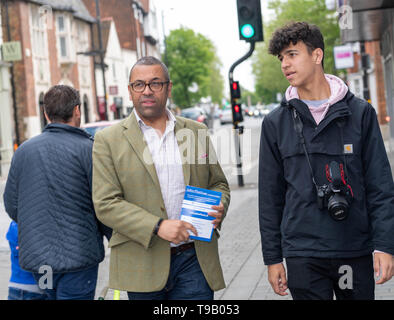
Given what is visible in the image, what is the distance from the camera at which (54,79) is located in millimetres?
41281

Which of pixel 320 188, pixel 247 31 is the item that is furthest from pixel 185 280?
pixel 247 31

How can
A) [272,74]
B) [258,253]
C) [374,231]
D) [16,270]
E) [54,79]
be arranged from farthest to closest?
[272,74], [54,79], [258,253], [16,270], [374,231]

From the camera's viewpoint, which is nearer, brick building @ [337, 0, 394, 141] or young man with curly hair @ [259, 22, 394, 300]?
young man with curly hair @ [259, 22, 394, 300]

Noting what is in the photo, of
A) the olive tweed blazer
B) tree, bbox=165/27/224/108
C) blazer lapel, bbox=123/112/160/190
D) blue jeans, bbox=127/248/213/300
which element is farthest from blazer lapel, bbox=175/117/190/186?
tree, bbox=165/27/224/108

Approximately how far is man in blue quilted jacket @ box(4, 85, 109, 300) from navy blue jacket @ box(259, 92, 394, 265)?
3.57 ft

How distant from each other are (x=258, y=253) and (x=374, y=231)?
5.42 meters

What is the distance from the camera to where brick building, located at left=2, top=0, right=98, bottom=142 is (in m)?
36.4

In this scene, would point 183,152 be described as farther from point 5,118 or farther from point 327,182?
point 5,118

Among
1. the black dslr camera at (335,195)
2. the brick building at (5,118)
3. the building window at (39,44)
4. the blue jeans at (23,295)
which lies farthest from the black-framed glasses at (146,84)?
the building window at (39,44)

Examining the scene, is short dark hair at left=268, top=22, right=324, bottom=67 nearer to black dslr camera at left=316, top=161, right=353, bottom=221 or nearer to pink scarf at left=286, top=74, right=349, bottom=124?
pink scarf at left=286, top=74, right=349, bottom=124

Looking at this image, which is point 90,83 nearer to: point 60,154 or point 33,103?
point 33,103

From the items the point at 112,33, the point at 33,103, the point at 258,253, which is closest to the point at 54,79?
the point at 33,103

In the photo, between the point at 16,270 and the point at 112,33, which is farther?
the point at 112,33

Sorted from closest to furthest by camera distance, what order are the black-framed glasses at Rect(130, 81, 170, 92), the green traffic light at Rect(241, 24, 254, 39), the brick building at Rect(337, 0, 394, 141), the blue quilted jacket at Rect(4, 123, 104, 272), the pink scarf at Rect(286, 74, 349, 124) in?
the pink scarf at Rect(286, 74, 349, 124) < the black-framed glasses at Rect(130, 81, 170, 92) < the blue quilted jacket at Rect(4, 123, 104, 272) < the green traffic light at Rect(241, 24, 254, 39) < the brick building at Rect(337, 0, 394, 141)
